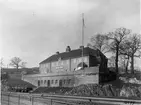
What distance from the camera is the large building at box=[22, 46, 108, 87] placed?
4782 cm

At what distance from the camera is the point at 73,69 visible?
6075cm

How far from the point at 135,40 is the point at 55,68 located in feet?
88.6

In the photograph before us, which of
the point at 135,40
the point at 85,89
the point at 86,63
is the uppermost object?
the point at 135,40

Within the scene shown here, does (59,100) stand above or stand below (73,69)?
below

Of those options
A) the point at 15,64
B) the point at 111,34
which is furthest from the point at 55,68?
the point at 15,64

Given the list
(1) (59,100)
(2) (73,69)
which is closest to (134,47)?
(2) (73,69)

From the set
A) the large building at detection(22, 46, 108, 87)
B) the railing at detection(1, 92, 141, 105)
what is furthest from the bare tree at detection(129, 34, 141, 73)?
the railing at detection(1, 92, 141, 105)

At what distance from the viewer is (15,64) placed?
120 m

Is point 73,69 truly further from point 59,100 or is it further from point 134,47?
point 59,100

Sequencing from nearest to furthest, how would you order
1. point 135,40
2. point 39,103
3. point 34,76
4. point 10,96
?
point 39,103 < point 10,96 < point 135,40 < point 34,76

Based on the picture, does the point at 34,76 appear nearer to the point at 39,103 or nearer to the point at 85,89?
the point at 85,89

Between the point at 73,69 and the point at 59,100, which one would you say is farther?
the point at 73,69

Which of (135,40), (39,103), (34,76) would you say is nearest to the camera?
(39,103)

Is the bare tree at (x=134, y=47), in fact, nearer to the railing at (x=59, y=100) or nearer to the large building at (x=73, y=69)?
the large building at (x=73, y=69)
